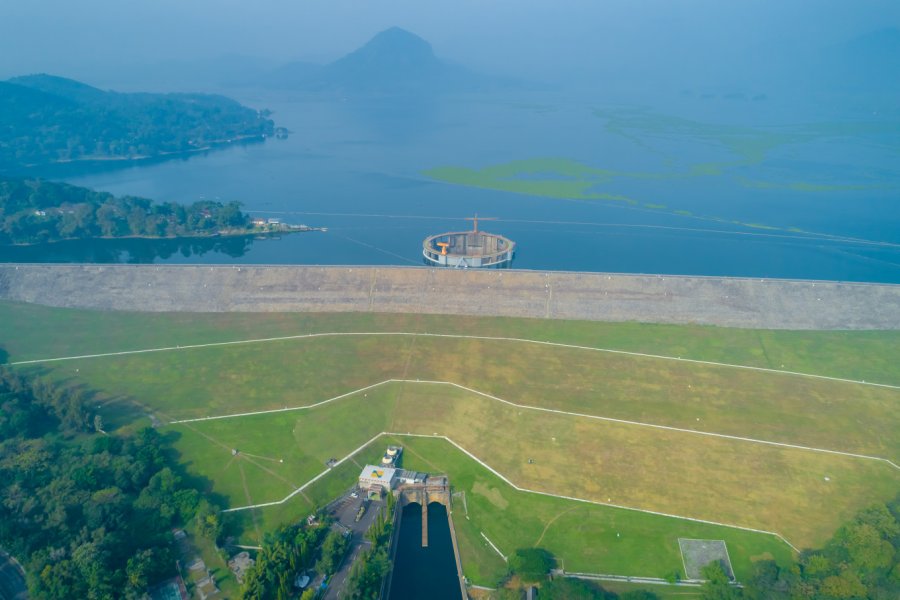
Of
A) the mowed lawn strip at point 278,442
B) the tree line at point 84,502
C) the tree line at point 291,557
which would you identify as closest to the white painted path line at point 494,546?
the tree line at point 291,557

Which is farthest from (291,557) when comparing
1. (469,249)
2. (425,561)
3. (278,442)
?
(469,249)

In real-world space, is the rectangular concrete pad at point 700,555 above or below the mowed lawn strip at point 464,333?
below

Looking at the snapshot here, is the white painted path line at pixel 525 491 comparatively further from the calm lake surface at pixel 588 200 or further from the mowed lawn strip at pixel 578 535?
the calm lake surface at pixel 588 200

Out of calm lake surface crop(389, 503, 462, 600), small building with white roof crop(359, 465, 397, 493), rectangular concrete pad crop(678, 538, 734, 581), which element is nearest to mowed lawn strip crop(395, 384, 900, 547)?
rectangular concrete pad crop(678, 538, 734, 581)

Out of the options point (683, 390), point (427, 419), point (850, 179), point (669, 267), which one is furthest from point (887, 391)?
point (850, 179)

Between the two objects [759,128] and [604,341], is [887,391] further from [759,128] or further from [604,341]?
[759,128]
